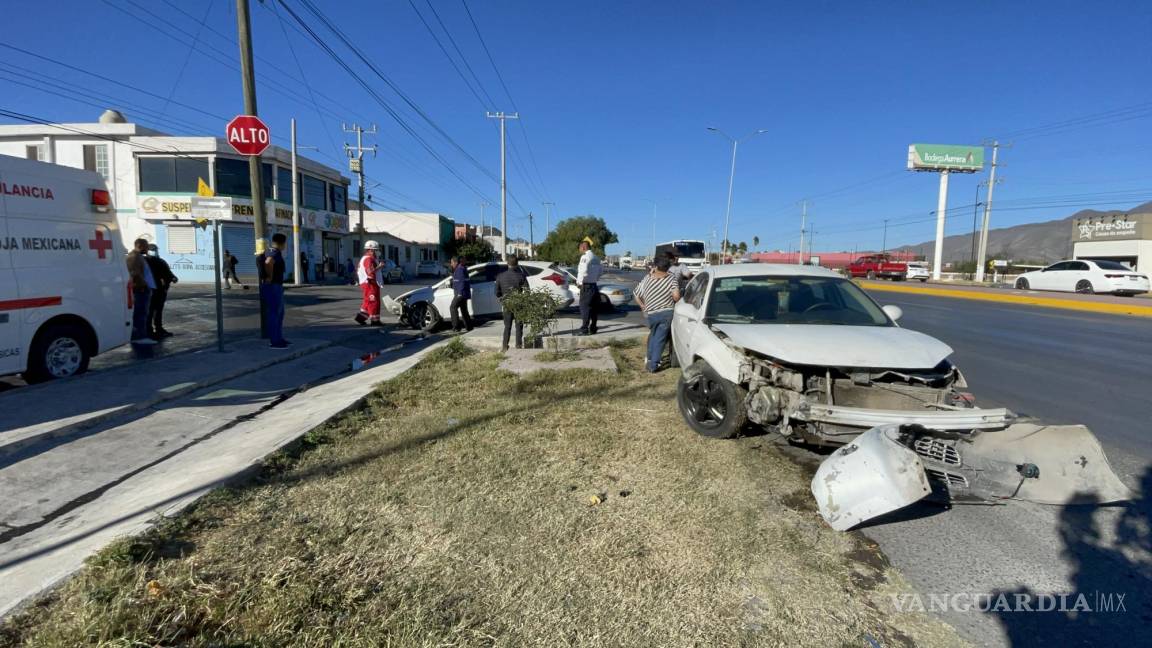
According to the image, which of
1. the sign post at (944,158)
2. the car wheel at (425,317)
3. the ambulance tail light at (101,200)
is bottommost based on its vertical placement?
the car wheel at (425,317)

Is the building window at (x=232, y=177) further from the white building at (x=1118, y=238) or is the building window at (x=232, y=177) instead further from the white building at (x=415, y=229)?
the white building at (x=1118, y=238)

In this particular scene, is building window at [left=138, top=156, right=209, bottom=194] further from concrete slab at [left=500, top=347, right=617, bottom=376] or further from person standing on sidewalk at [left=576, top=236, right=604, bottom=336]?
concrete slab at [left=500, top=347, right=617, bottom=376]

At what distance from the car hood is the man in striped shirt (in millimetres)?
2412

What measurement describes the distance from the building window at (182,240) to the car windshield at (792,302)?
101 feet

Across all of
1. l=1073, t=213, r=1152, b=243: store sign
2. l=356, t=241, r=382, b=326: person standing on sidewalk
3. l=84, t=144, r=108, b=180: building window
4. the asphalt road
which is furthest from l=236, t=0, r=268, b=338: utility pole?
l=1073, t=213, r=1152, b=243: store sign

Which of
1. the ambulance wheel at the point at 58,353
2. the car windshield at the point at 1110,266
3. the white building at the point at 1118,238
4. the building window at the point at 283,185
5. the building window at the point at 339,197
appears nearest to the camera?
the ambulance wheel at the point at 58,353

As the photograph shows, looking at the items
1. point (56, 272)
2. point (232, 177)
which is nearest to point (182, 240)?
point (232, 177)

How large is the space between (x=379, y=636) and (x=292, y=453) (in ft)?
7.89

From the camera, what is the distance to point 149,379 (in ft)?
21.0

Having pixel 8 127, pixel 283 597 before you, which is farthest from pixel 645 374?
pixel 8 127

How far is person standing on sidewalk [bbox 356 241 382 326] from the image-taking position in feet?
39.3

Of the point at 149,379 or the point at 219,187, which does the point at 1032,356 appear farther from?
the point at 219,187

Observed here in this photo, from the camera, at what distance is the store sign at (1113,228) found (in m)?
42.3

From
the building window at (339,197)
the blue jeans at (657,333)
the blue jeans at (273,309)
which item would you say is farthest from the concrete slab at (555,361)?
the building window at (339,197)
